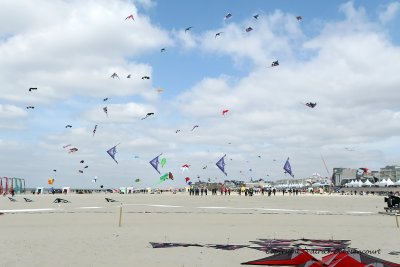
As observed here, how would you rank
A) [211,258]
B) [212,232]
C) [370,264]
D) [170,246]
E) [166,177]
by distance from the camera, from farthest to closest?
A: [166,177] < [212,232] < [170,246] < [211,258] < [370,264]

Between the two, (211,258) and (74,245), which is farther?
(74,245)

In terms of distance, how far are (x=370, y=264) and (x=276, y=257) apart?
2.08 meters

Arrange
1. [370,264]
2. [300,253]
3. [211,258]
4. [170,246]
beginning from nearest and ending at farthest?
[370,264] → [300,253] → [211,258] → [170,246]

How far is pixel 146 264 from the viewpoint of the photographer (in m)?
9.61

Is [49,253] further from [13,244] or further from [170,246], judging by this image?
[170,246]

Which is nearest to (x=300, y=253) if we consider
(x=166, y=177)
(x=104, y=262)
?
(x=104, y=262)

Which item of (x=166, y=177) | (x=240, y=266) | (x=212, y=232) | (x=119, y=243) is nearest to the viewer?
(x=240, y=266)

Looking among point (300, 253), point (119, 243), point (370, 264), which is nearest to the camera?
point (370, 264)

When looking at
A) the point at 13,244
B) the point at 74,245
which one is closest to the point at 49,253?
the point at 74,245

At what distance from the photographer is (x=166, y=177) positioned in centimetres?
8250

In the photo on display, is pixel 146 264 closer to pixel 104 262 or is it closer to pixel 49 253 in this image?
pixel 104 262

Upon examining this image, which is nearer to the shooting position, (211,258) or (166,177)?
(211,258)

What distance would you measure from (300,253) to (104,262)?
4.56 m

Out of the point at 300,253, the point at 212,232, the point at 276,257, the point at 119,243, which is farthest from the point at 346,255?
the point at 212,232
